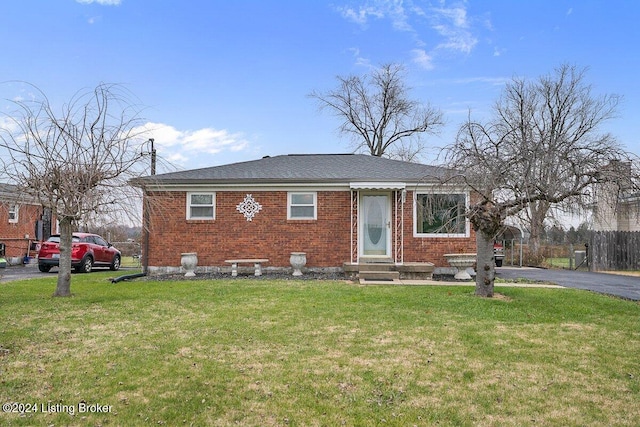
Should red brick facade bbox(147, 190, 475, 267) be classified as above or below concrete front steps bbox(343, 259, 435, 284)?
above

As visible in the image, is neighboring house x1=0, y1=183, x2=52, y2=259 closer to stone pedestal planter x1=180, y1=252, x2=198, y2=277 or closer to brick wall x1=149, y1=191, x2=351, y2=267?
brick wall x1=149, y1=191, x2=351, y2=267

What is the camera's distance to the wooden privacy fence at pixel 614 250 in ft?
60.0

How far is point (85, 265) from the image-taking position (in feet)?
51.7

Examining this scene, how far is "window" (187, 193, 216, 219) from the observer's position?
13945 millimetres

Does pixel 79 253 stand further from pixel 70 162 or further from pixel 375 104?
pixel 375 104

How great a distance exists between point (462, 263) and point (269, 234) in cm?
606

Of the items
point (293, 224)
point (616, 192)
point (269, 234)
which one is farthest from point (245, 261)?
point (616, 192)

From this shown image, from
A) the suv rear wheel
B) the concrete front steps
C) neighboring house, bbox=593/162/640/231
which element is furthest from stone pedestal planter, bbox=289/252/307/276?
the suv rear wheel

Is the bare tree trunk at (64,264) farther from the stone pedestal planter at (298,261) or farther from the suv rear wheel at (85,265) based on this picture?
the suv rear wheel at (85,265)

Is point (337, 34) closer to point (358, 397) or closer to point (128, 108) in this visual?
point (128, 108)

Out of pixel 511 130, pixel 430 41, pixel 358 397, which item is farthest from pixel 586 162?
pixel 430 41

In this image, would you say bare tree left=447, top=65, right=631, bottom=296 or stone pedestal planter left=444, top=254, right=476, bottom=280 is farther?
stone pedestal planter left=444, top=254, right=476, bottom=280

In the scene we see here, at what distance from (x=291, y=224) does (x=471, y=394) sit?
10.3 metres

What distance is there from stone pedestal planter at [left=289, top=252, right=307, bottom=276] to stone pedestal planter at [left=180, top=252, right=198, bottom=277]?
3.06 meters
